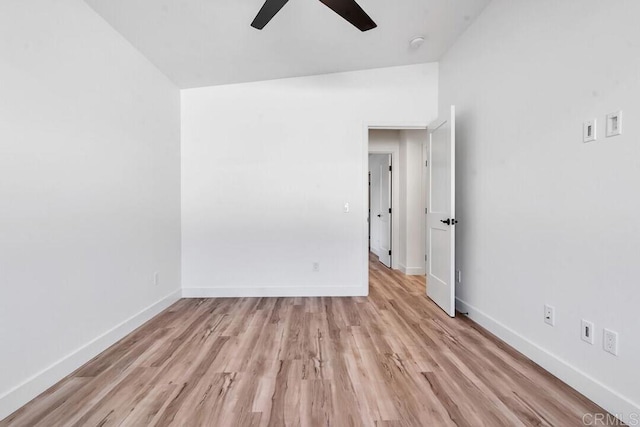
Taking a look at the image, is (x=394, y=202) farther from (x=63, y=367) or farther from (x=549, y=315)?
(x=63, y=367)

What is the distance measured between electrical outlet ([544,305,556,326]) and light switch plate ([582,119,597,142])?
0.97 metres

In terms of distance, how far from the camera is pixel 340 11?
163 centimetres

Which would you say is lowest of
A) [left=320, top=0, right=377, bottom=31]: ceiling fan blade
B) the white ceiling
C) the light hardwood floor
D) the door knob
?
the light hardwood floor

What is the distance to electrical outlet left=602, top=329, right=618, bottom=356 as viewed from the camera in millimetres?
1321

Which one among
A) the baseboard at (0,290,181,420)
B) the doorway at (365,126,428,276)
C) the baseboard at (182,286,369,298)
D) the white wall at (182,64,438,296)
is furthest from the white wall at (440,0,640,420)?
the baseboard at (0,290,181,420)

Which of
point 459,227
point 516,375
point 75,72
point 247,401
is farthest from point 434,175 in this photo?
point 75,72

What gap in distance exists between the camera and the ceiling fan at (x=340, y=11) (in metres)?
1.54

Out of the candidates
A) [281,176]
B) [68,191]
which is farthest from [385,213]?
[68,191]

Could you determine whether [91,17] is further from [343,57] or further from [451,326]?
[451,326]

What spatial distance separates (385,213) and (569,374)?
12.4 ft

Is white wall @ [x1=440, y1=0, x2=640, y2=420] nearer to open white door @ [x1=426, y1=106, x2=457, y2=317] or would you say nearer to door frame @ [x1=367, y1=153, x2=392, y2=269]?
open white door @ [x1=426, y1=106, x2=457, y2=317]

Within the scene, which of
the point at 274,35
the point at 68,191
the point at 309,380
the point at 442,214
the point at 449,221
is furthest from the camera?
the point at 442,214

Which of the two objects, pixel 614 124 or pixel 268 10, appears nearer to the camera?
pixel 614 124
